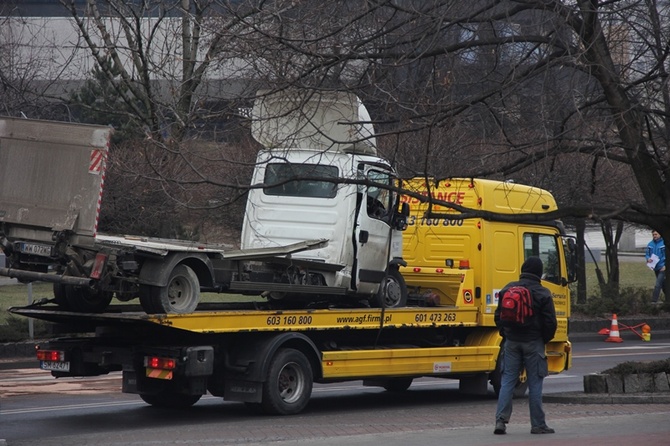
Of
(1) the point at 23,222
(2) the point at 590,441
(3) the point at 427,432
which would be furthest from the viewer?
(1) the point at 23,222

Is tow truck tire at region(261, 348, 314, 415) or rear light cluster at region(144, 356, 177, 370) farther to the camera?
tow truck tire at region(261, 348, 314, 415)

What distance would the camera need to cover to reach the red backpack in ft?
34.1

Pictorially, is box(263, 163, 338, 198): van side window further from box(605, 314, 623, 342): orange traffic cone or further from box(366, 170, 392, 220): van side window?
box(605, 314, 623, 342): orange traffic cone

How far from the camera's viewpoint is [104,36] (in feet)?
63.9

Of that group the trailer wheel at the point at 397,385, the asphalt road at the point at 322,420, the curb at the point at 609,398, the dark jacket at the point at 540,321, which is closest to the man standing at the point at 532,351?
the dark jacket at the point at 540,321

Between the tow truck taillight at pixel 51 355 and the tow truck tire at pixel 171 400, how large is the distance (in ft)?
4.89

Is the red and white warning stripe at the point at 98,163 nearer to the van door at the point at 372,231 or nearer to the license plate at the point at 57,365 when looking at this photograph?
the license plate at the point at 57,365

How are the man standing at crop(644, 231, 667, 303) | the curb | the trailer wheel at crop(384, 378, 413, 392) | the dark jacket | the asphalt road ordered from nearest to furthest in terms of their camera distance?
the asphalt road, the dark jacket, the curb, the trailer wheel at crop(384, 378, 413, 392), the man standing at crop(644, 231, 667, 303)

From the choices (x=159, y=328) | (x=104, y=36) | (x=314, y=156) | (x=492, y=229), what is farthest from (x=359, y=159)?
(x=104, y=36)

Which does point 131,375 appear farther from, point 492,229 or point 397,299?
point 492,229

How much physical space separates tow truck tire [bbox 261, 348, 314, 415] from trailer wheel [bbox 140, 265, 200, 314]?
126cm

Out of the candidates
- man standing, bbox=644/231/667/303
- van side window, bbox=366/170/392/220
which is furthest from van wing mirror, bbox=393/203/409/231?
man standing, bbox=644/231/667/303

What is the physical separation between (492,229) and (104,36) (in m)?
8.55

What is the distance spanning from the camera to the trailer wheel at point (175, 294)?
441 inches
